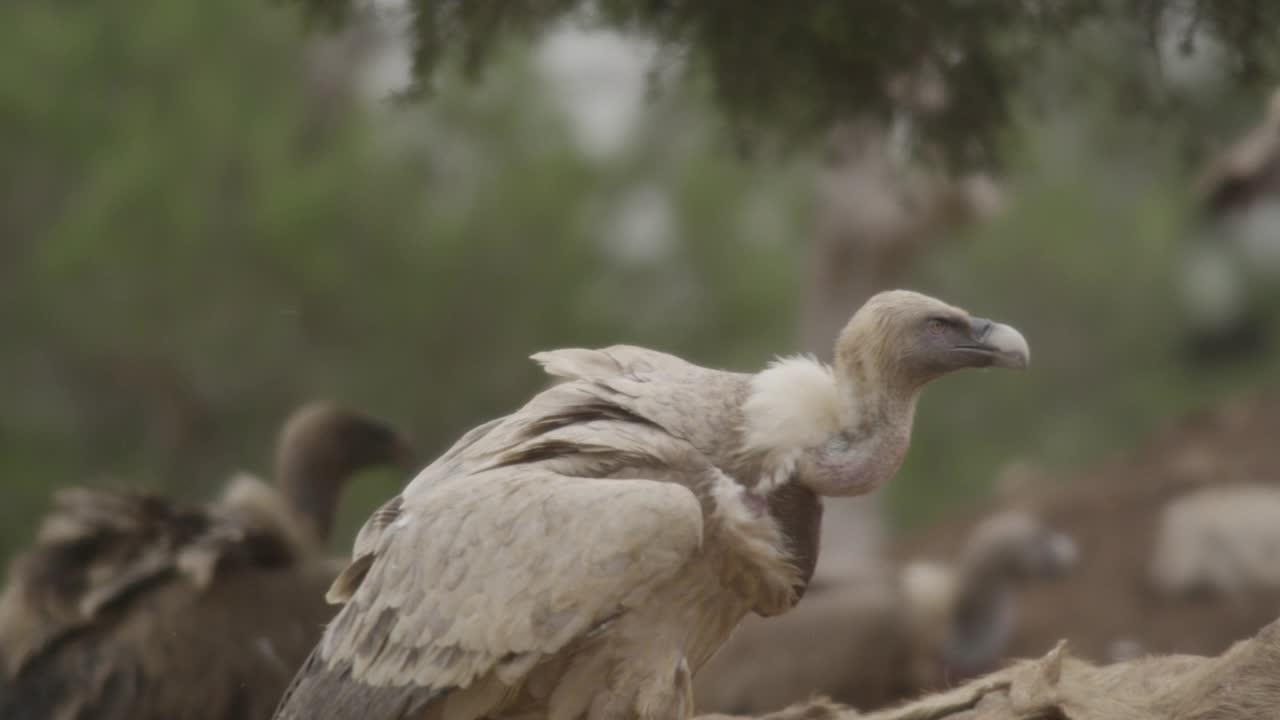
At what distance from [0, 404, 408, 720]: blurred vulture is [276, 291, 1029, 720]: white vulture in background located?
5.88 ft

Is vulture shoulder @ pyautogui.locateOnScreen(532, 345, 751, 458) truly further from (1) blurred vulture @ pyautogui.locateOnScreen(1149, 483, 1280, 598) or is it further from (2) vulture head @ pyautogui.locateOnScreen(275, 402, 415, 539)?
(1) blurred vulture @ pyautogui.locateOnScreen(1149, 483, 1280, 598)

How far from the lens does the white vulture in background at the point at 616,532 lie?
127 inches

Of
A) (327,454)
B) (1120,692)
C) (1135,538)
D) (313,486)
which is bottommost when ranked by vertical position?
(1120,692)

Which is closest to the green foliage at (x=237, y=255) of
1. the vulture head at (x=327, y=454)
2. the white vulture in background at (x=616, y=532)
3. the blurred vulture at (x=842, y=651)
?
the blurred vulture at (x=842, y=651)

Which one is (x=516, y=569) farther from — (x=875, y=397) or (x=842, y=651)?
Result: (x=842, y=651)

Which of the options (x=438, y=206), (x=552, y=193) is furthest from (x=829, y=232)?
(x=438, y=206)

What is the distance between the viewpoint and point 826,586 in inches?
323

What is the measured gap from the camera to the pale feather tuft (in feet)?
11.3

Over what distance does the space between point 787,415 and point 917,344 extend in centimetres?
30

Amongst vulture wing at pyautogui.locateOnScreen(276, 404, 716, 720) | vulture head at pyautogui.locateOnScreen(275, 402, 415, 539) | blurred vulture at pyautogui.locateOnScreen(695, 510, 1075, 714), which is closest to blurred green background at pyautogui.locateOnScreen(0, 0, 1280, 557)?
blurred vulture at pyautogui.locateOnScreen(695, 510, 1075, 714)

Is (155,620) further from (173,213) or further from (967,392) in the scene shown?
(967,392)

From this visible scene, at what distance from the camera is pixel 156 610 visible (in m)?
5.33

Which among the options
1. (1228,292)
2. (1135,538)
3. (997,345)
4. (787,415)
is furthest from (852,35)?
(1228,292)

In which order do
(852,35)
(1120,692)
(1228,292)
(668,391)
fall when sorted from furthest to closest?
(1228,292) → (852,35) → (1120,692) → (668,391)
